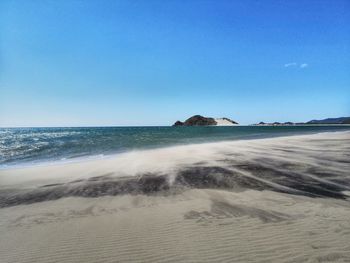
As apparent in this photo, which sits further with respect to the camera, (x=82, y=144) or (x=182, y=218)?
(x=82, y=144)

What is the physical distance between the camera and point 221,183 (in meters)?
11.1

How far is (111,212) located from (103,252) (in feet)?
8.20

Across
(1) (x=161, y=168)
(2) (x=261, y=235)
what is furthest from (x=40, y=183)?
(2) (x=261, y=235)

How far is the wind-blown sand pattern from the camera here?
5.30m

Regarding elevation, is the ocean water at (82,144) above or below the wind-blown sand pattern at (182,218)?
above

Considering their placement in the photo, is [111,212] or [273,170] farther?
[273,170]

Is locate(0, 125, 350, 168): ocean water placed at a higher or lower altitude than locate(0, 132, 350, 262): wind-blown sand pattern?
higher

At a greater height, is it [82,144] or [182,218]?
[82,144]

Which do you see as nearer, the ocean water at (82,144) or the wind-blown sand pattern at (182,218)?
the wind-blown sand pattern at (182,218)

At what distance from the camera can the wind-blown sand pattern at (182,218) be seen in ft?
17.4

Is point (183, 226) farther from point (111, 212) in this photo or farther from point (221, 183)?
point (221, 183)

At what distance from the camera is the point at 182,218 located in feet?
23.4

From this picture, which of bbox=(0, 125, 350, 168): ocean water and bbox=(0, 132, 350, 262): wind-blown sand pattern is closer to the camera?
bbox=(0, 132, 350, 262): wind-blown sand pattern

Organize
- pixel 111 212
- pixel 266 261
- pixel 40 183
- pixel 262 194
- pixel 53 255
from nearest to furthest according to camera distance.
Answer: pixel 266 261, pixel 53 255, pixel 111 212, pixel 262 194, pixel 40 183
